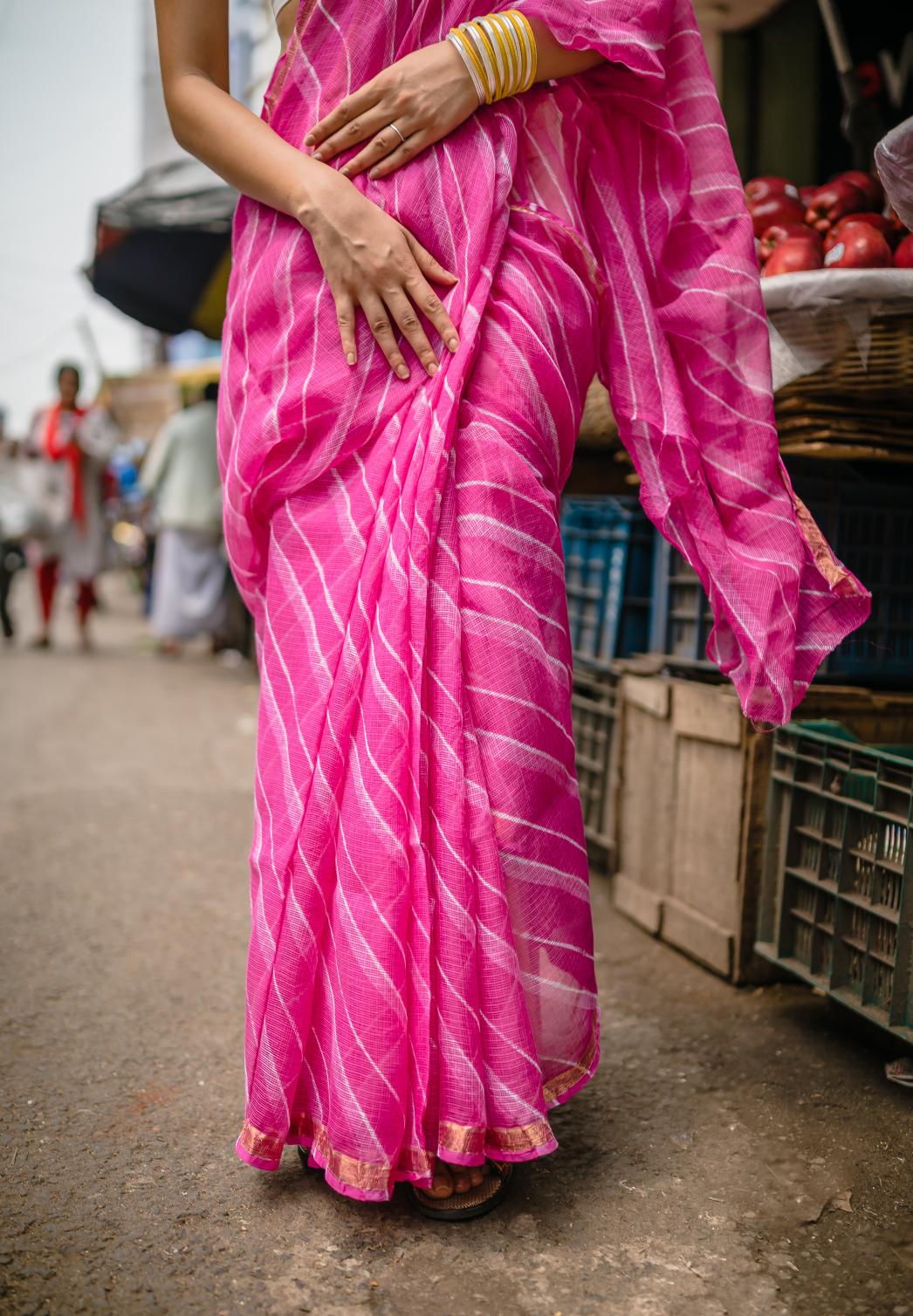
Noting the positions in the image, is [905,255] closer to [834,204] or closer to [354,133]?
[834,204]

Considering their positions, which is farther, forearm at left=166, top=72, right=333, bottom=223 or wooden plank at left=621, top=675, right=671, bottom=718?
wooden plank at left=621, top=675, right=671, bottom=718

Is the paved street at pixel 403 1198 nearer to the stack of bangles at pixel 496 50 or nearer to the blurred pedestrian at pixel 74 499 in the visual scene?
the stack of bangles at pixel 496 50

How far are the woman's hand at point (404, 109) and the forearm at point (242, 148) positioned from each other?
0.21ft

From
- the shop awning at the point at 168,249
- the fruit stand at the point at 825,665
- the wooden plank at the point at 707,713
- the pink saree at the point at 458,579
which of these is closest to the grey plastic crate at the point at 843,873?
the fruit stand at the point at 825,665

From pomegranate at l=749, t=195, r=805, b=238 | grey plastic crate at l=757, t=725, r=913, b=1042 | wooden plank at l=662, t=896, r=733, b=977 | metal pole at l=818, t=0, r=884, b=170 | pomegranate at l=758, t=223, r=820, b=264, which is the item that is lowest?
wooden plank at l=662, t=896, r=733, b=977

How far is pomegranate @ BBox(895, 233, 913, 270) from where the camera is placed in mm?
Result: 2020

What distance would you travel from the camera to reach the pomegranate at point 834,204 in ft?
7.52

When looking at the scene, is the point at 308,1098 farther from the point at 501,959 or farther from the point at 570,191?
the point at 570,191

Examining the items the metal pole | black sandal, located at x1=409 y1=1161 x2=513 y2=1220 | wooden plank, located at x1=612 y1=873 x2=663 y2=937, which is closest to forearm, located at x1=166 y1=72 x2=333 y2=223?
black sandal, located at x1=409 y1=1161 x2=513 y2=1220

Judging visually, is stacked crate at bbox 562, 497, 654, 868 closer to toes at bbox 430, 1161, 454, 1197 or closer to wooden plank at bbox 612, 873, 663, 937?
wooden plank at bbox 612, 873, 663, 937

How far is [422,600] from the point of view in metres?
1.31

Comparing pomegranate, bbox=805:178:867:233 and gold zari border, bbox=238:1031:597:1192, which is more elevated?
pomegranate, bbox=805:178:867:233

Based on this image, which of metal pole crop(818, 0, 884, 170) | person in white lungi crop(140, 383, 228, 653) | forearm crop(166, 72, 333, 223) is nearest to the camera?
forearm crop(166, 72, 333, 223)

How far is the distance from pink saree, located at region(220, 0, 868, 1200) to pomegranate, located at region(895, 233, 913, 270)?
659mm
